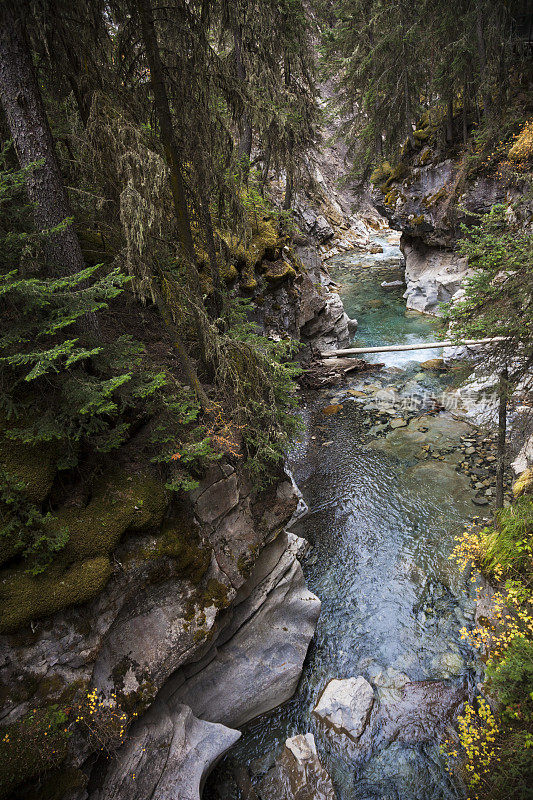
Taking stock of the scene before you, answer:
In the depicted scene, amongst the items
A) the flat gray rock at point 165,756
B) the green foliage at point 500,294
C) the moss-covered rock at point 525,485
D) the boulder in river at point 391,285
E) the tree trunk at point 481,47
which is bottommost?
the flat gray rock at point 165,756

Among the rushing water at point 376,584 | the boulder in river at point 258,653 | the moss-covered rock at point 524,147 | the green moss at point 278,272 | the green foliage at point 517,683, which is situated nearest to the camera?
the green foliage at point 517,683

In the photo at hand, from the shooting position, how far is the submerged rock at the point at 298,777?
5516mm

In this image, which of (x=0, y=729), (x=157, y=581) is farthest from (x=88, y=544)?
(x=0, y=729)

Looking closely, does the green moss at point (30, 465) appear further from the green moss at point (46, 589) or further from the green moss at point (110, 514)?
the green moss at point (46, 589)

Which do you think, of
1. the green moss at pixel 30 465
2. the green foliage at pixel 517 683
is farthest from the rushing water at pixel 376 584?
the green moss at pixel 30 465

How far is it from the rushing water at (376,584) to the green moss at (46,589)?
3.98 meters

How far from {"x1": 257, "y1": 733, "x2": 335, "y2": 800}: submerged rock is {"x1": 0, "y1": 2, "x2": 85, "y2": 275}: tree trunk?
7.96 meters

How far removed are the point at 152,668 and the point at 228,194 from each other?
7.61m

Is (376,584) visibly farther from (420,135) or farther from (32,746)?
(420,135)

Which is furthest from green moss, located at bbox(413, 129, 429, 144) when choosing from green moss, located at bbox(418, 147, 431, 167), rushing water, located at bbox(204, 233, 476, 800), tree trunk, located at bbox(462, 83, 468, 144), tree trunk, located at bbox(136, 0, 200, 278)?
tree trunk, located at bbox(136, 0, 200, 278)

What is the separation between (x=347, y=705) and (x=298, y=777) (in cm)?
124

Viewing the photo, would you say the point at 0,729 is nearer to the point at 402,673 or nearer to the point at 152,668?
the point at 152,668

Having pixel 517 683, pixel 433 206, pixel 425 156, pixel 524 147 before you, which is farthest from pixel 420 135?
pixel 517 683

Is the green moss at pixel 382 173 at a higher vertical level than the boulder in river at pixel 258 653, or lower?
higher
